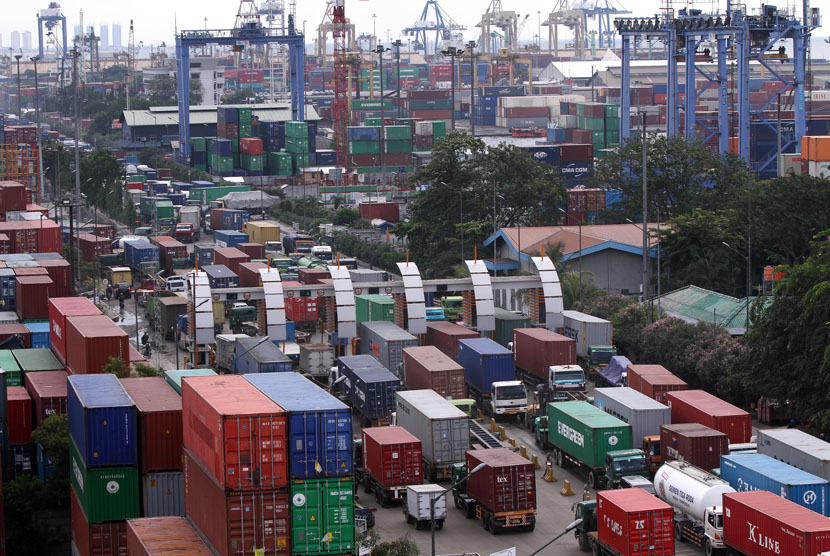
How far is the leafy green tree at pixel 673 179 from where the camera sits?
66000 mm

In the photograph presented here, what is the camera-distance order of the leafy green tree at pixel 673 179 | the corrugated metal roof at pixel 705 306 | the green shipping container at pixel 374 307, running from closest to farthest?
the corrugated metal roof at pixel 705 306, the green shipping container at pixel 374 307, the leafy green tree at pixel 673 179

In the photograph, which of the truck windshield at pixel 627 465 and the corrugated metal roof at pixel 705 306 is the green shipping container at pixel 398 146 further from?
the truck windshield at pixel 627 465

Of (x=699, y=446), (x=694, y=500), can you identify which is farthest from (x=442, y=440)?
(x=694, y=500)

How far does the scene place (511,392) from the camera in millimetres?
39719

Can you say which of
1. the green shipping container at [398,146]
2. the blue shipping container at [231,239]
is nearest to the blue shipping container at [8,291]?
the blue shipping container at [231,239]

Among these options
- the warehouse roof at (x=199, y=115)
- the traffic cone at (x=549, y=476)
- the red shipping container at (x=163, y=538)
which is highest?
the warehouse roof at (x=199, y=115)

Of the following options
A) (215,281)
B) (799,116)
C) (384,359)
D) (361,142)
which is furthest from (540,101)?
(384,359)

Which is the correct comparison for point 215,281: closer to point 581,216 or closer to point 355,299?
point 355,299

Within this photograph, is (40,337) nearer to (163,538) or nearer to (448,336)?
(448,336)

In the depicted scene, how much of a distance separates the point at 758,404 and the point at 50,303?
2061 cm

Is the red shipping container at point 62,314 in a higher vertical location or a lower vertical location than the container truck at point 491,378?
higher

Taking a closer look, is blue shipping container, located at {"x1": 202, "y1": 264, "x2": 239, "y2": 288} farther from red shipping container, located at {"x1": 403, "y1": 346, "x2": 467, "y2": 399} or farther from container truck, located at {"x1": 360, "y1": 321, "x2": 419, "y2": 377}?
red shipping container, located at {"x1": 403, "y1": 346, "x2": 467, "y2": 399}

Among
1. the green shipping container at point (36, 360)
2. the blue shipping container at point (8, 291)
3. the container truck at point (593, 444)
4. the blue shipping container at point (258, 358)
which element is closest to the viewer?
the container truck at point (593, 444)

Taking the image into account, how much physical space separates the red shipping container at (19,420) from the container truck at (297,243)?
1708 inches
